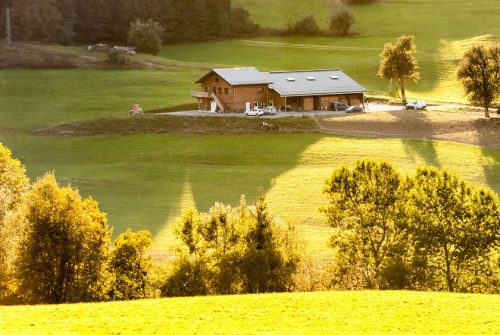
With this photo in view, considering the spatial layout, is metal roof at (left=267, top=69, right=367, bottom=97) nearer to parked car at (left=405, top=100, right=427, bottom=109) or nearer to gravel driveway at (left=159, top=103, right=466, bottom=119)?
gravel driveway at (left=159, top=103, right=466, bottom=119)

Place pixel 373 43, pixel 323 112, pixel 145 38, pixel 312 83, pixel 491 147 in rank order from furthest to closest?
pixel 373 43, pixel 145 38, pixel 312 83, pixel 323 112, pixel 491 147

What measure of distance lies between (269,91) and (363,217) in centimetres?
5970

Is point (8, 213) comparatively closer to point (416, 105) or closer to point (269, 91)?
point (269, 91)

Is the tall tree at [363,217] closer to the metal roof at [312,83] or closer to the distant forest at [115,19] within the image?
the metal roof at [312,83]

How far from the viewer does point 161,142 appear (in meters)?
102

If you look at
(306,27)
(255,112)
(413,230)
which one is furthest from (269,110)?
(306,27)

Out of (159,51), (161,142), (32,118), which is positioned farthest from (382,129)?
(159,51)

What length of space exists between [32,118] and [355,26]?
8410cm

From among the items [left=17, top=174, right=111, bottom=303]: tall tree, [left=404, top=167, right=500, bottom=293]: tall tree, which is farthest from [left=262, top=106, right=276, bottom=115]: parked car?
[left=17, top=174, right=111, bottom=303]: tall tree

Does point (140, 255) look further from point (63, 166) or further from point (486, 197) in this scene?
point (63, 166)

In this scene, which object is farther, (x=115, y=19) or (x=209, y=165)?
(x=115, y=19)

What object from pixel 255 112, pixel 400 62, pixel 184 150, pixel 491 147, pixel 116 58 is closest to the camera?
pixel 491 147

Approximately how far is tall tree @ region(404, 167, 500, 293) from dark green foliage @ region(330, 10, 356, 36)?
121403mm

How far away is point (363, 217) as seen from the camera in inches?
2344
